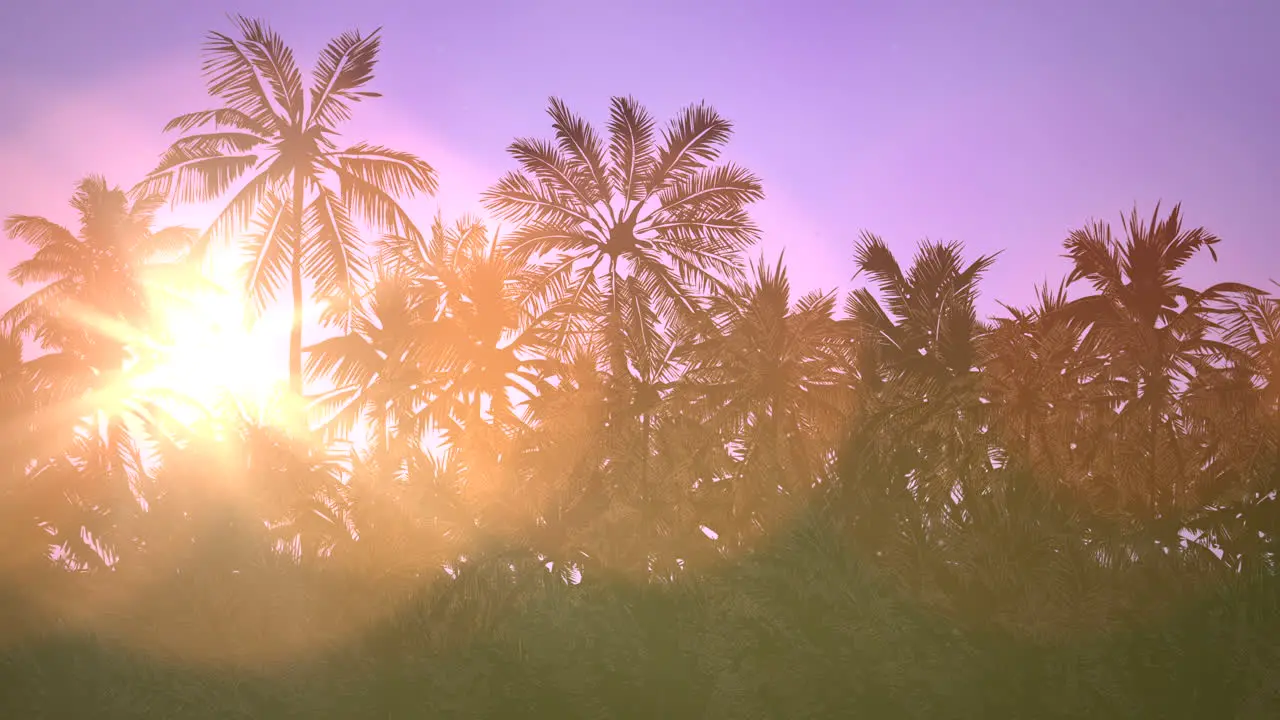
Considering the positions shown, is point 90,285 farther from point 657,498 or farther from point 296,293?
point 657,498

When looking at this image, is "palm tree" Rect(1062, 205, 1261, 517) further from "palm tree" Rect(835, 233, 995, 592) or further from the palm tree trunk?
the palm tree trunk

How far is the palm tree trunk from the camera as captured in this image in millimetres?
32531

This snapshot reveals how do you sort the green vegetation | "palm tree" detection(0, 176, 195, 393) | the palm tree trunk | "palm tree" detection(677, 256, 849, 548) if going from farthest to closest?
"palm tree" detection(0, 176, 195, 393) → the palm tree trunk → "palm tree" detection(677, 256, 849, 548) → the green vegetation

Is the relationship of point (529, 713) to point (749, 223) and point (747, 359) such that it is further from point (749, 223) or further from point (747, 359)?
point (749, 223)

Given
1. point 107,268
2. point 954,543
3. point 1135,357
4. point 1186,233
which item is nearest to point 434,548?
point 954,543

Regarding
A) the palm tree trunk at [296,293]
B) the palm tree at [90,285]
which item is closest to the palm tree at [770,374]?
the palm tree trunk at [296,293]

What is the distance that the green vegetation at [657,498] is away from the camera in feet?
58.1

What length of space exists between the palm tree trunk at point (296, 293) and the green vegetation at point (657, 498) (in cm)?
14

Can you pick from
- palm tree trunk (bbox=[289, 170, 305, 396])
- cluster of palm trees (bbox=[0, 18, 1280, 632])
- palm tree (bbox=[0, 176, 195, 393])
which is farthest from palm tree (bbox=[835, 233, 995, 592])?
palm tree (bbox=[0, 176, 195, 393])

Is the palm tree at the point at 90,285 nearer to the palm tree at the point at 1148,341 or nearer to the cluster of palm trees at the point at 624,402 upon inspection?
the cluster of palm trees at the point at 624,402

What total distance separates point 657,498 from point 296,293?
1552cm

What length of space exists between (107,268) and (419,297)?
1337 cm

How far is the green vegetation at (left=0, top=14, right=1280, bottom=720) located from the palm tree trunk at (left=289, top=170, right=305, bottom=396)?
5.3 inches

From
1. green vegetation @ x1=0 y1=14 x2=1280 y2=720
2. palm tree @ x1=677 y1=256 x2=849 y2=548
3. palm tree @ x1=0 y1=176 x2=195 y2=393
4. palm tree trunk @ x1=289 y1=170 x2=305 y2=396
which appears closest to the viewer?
green vegetation @ x1=0 y1=14 x2=1280 y2=720
